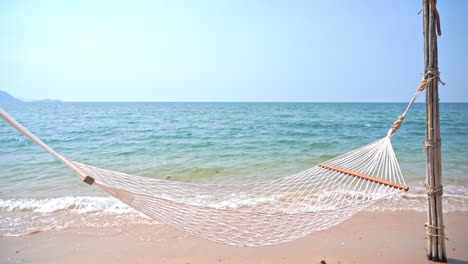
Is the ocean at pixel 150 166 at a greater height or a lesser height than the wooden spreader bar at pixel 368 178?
lesser

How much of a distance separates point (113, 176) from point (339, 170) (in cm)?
159

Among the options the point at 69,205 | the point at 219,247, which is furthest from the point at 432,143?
the point at 69,205

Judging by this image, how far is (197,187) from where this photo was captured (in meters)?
2.38

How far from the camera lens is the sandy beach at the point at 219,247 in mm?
2049

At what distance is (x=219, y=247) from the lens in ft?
7.24

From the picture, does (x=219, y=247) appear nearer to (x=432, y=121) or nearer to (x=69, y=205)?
(x=432, y=121)

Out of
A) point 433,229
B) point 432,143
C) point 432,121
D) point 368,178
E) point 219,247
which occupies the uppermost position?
point 432,121

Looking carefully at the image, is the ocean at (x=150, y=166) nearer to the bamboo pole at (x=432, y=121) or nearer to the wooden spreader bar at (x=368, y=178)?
the wooden spreader bar at (x=368, y=178)

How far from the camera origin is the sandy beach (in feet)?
6.72

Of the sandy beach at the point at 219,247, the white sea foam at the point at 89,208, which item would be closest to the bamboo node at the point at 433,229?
the sandy beach at the point at 219,247

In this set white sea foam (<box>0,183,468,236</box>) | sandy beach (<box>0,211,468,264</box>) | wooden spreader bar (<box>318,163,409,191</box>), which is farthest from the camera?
white sea foam (<box>0,183,468,236</box>)

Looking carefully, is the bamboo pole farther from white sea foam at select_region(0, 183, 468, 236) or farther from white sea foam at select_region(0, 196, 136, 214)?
white sea foam at select_region(0, 196, 136, 214)

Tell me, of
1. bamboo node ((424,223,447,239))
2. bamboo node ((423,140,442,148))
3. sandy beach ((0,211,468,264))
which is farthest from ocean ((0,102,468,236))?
bamboo node ((423,140,442,148))

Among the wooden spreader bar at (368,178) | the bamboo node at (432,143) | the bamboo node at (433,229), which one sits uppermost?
the bamboo node at (432,143)
